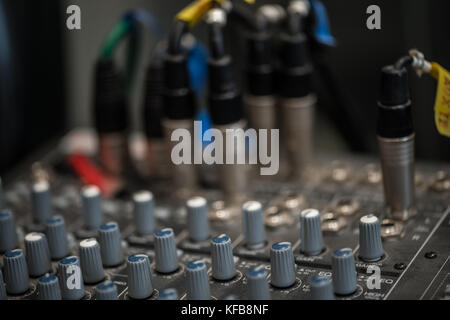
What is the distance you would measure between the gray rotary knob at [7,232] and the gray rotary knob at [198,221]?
26cm

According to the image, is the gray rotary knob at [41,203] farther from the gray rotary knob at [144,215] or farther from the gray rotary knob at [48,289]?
the gray rotary knob at [48,289]

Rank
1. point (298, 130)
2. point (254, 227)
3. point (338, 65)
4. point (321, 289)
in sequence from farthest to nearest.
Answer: point (338, 65)
point (298, 130)
point (254, 227)
point (321, 289)

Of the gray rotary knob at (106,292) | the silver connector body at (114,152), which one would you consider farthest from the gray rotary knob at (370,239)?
the silver connector body at (114,152)

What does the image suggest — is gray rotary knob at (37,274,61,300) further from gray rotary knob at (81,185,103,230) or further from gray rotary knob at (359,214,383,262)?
gray rotary knob at (359,214,383,262)

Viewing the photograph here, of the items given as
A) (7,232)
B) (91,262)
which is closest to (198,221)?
(91,262)

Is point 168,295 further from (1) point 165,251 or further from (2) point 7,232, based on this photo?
(2) point 7,232

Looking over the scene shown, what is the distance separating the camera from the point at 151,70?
146cm

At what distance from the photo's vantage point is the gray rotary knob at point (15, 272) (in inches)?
43.1

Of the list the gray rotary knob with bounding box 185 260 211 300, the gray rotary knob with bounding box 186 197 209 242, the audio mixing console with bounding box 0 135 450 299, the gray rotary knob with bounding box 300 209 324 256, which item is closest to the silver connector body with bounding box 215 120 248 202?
the audio mixing console with bounding box 0 135 450 299

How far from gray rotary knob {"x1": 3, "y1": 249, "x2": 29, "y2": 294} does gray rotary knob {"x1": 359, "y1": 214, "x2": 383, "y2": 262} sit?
0.45 meters

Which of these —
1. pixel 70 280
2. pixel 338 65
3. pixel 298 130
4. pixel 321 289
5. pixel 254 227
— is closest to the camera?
pixel 321 289

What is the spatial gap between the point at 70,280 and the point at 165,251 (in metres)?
0.13

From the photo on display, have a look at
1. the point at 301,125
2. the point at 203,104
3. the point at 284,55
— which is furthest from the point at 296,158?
the point at 203,104

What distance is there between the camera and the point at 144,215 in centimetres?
126
